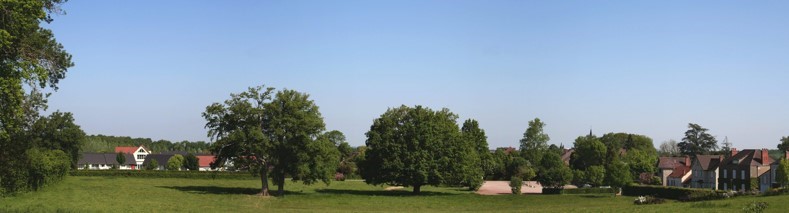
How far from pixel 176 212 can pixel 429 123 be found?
38672 millimetres

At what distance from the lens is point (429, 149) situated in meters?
72.9

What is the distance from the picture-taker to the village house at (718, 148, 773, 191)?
298ft

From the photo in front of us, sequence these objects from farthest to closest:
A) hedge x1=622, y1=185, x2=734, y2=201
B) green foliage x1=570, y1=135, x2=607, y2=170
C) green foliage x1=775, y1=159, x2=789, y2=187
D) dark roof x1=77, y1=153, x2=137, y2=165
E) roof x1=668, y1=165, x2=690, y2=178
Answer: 1. dark roof x1=77, y1=153, x2=137, y2=165
2. roof x1=668, y1=165, x2=690, y2=178
3. green foliage x1=570, y1=135, x2=607, y2=170
4. green foliage x1=775, y1=159, x2=789, y2=187
5. hedge x1=622, y1=185, x2=734, y2=201

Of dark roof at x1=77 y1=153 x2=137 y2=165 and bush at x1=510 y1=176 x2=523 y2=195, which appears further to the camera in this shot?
dark roof at x1=77 y1=153 x2=137 y2=165

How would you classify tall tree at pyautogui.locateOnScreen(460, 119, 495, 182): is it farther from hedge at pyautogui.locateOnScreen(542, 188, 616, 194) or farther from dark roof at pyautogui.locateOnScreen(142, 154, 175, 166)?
dark roof at pyautogui.locateOnScreen(142, 154, 175, 166)

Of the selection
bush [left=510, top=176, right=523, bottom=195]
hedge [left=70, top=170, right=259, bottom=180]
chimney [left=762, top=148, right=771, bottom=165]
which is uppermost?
chimney [left=762, top=148, right=771, bottom=165]

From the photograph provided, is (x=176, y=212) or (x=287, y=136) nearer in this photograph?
(x=176, y=212)

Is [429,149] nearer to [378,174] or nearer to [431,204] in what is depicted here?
[378,174]

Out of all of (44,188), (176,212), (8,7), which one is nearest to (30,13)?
(8,7)

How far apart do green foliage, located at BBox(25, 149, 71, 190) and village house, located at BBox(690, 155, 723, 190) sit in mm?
85350

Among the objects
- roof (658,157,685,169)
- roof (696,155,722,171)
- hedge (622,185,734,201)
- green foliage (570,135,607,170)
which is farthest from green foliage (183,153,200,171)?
roof (696,155,722,171)

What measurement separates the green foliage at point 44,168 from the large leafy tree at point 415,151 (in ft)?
98.1

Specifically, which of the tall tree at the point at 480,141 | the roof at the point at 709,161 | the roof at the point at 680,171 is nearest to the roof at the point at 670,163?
the roof at the point at 680,171

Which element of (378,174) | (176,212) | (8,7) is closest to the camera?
(8,7)
